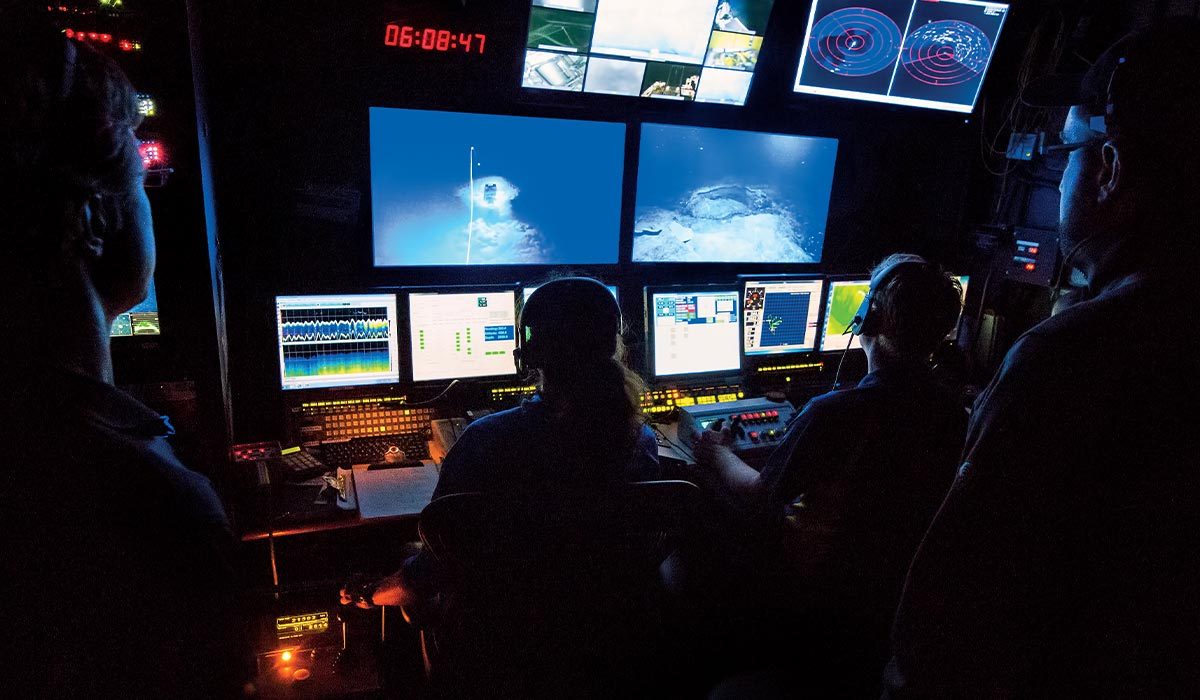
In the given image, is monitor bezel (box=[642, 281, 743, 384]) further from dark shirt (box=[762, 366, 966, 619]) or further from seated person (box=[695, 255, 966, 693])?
dark shirt (box=[762, 366, 966, 619])

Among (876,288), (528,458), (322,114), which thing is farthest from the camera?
(322,114)

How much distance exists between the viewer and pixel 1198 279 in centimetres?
106

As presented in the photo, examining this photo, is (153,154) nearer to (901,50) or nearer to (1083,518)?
(1083,518)

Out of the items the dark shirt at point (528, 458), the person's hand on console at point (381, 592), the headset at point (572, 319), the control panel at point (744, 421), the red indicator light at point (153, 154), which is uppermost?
the red indicator light at point (153, 154)

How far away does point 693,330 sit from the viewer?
297cm

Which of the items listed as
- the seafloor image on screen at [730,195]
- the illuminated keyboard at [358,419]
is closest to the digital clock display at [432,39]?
the seafloor image on screen at [730,195]

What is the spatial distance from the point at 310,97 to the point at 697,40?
1.46 m

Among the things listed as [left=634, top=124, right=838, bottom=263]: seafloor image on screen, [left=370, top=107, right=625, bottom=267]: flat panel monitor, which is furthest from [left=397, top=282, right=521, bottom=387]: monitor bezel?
[left=634, top=124, right=838, bottom=263]: seafloor image on screen

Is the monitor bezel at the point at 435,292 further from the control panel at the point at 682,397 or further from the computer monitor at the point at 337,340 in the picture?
the control panel at the point at 682,397

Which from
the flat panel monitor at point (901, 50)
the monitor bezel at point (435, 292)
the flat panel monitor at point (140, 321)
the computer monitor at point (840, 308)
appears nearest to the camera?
the flat panel monitor at point (140, 321)

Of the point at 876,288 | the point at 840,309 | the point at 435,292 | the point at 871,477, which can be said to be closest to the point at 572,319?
the point at 871,477

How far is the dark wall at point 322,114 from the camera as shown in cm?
240

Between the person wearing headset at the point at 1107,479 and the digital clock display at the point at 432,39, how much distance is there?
1964 millimetres

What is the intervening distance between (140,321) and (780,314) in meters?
2.43
